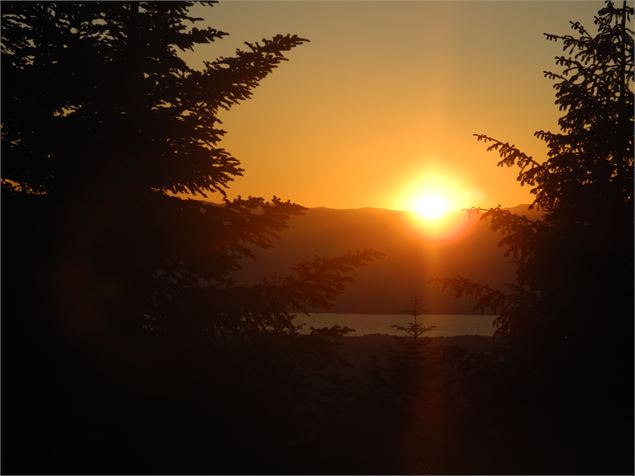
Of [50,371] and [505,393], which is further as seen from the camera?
[505,393]

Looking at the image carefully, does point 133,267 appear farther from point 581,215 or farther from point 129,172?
point 581,215

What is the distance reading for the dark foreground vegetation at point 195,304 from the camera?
938 centimetres

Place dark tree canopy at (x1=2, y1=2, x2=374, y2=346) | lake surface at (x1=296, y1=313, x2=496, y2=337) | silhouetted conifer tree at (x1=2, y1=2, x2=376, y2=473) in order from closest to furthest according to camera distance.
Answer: silhouetted conifer tree at (x1=2, y1=2, x2=376, y2=473), dark tree canopy at (x1=2, y1=2, x2=374, y2=346), lake surface at (x1=296, y1=313, x2=496, y2=337)

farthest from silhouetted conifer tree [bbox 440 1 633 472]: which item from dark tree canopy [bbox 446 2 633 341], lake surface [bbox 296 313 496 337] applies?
lake surface [bbox 296 313 496 337]

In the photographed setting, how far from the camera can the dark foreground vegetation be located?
9.38m

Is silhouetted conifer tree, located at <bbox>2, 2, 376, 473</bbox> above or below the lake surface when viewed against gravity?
above

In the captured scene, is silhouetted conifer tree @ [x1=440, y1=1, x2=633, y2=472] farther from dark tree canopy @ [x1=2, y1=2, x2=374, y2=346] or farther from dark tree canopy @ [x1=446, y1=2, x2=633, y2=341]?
dark tree canopy @ [x1=2, y1=2, x2=374, y2=346]

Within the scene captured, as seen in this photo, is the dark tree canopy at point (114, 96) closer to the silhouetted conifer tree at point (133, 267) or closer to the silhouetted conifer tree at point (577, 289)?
the silhouetted conifer tree at point (133, 267)

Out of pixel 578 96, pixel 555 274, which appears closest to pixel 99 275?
pixel 555 274

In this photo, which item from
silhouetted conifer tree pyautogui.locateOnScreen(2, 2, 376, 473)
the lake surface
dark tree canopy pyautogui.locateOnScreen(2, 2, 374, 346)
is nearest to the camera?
silhouetted conifer tree pyautogui.locateOnScreen(2, 2, 376, 473)

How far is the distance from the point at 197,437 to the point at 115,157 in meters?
4.75

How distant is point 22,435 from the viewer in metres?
9.08

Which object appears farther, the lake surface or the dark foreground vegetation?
the lake surface

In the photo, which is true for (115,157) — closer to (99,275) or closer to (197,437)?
(99,275)
